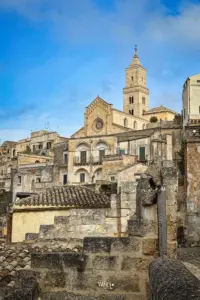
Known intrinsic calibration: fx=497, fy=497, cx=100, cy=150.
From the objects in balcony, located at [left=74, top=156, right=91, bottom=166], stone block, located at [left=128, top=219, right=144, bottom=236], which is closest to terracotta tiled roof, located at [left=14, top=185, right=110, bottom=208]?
stone block, located at [left=128, top=219, right=144, bottom=236]

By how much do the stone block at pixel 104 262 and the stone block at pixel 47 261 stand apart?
587 mm

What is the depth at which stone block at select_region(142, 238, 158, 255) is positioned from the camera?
8.09m

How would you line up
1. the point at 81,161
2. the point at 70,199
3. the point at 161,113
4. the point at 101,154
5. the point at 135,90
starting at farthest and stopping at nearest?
the point at 135,90
the point at 161,113
the point at 81,161
the point at 101,154
the point at 70,199

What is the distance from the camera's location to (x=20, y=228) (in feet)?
61.0

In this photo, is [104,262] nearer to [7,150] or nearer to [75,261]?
[75,261]

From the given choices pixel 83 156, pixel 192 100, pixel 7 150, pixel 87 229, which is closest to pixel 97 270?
pixel 87 229

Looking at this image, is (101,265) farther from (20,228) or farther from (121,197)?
(20,228)

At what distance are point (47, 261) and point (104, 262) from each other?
3.06ft

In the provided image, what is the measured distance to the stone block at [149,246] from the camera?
8086mm

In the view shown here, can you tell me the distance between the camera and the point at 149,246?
26.7 feet

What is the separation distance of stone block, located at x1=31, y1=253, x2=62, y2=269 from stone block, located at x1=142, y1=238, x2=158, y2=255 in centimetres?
139

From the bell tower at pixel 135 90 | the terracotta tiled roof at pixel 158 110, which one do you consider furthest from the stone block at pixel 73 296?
the bell tower at pixel 135 90

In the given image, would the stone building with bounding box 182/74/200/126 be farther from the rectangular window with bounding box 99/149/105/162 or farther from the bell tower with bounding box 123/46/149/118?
the bell tower with bounding box 123/46/149/118

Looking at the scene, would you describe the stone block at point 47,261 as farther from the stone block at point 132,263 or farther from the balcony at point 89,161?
the balcony at point 89,161
